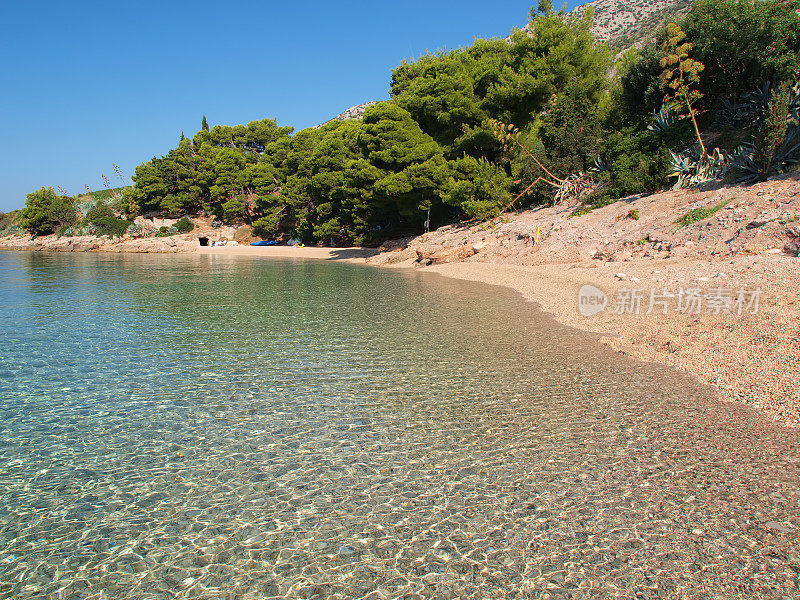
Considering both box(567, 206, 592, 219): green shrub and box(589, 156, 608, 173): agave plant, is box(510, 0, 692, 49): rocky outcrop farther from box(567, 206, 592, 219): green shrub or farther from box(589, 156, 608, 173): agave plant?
box(567, 206, 592, 219): green shrub

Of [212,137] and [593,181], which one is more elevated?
[212,137]

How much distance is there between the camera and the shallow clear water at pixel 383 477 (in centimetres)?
351

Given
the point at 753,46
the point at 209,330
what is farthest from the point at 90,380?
the point at 753,46

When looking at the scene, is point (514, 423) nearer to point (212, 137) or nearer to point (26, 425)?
point (26, 425)

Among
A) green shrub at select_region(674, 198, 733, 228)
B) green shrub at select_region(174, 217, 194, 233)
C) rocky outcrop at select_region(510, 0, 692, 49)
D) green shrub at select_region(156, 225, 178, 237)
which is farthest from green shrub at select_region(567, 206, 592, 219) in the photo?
rocky outcrop at select_region(510, 0, 692, 49)

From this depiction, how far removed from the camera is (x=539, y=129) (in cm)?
3198

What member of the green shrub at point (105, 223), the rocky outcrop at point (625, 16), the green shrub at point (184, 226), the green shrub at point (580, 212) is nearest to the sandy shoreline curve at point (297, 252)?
the green shrub at point (184, 226)

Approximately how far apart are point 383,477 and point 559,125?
93.6 feet

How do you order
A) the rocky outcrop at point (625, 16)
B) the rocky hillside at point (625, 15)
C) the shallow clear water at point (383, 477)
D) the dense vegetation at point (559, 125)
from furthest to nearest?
1. the rocky hillside at point (625, 15)
2. the rocky outcrop at point (625, 16)
3. the dense vegetation at point (559, 125)
4. the shallow clear water at point (383, 477)

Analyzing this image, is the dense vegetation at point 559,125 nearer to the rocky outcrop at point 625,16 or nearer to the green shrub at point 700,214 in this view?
the green shrub at point 700,214

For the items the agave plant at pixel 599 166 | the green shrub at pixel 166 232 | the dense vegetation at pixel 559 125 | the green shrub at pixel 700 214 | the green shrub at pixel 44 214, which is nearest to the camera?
the green shrub at pixel 700 214

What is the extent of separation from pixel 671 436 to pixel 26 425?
7269mm

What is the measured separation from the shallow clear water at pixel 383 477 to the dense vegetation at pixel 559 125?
17.1 metres

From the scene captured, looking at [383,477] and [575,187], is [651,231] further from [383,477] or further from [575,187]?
[383,477]
